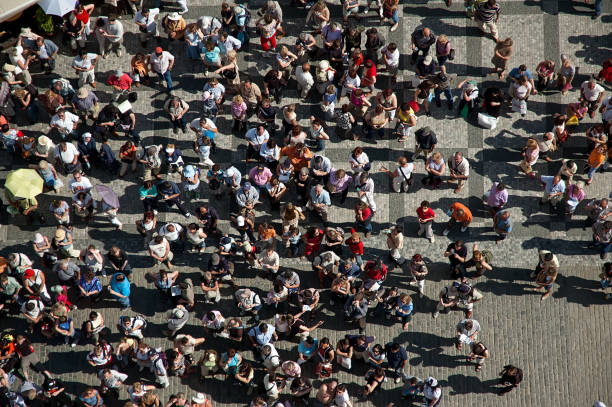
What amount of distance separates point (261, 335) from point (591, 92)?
10359mm

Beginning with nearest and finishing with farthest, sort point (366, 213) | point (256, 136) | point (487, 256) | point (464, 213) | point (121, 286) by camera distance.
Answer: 1. point (121, 286)
2. point (487, 256)
3. point (464, 213)
4. point (366, 213)
5. point (256, 136)

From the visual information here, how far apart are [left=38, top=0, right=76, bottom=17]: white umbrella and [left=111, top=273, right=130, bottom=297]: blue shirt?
7.42m

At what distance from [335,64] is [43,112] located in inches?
312

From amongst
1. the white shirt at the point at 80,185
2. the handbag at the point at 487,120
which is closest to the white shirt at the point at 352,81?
the handbag at the point at 487,120

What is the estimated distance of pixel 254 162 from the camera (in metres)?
22.4

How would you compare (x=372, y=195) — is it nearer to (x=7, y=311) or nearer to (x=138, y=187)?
(x=138, y=187)

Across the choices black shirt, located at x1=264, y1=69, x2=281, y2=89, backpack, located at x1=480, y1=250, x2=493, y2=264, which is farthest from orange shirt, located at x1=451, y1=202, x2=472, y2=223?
black shirt, located at x1=264, y1=69, x2=281, y2=89

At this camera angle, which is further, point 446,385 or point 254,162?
point 254,162

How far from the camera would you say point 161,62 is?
2245 centimetres

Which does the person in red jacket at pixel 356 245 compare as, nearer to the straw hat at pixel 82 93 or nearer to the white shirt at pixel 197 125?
the white shirt at pixel 197 125

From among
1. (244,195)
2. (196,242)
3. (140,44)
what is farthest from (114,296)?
(140,44)

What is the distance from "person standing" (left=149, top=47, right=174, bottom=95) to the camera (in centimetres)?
2239

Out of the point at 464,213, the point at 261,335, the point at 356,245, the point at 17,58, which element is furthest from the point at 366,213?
the point at 17,58

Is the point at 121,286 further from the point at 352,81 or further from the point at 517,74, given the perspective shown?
the point at 517,74
